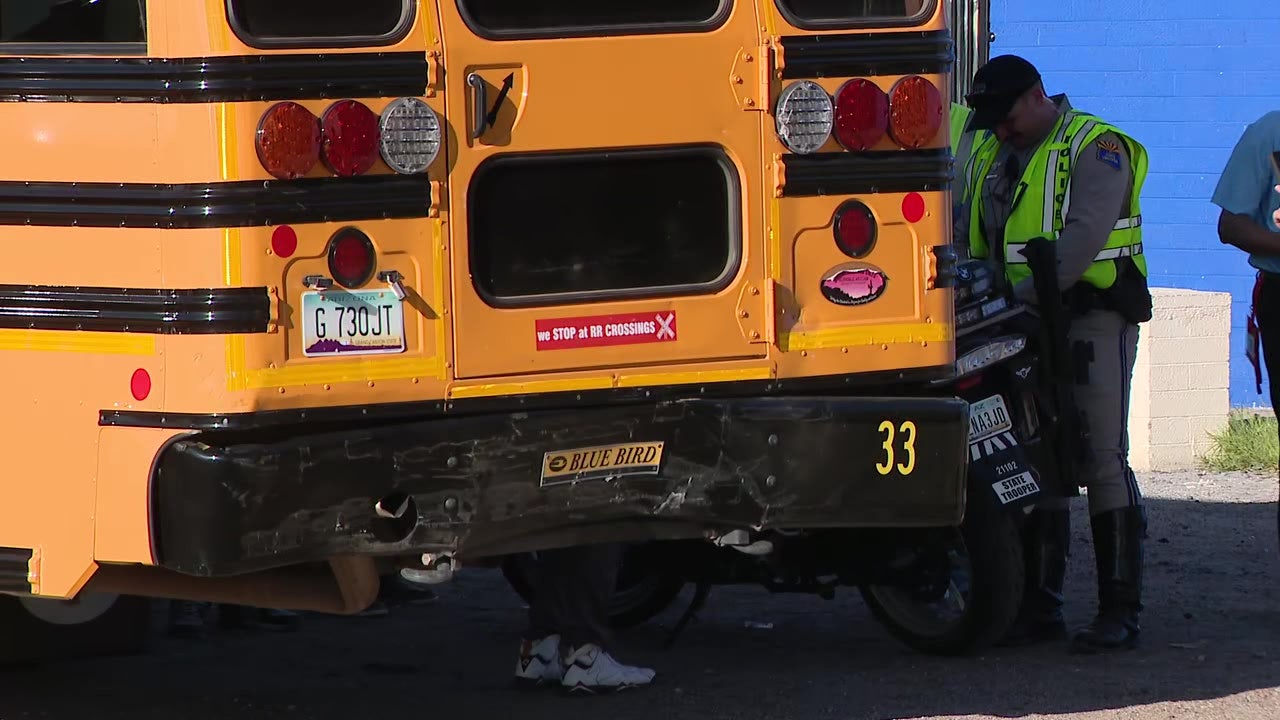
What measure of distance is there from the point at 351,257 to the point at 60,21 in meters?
0.88

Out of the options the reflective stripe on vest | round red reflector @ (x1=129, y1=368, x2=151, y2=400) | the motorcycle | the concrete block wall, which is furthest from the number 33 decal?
the concrete block wall

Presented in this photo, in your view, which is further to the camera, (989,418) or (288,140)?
(989,418)

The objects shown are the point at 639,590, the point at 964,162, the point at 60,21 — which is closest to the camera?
the point at 60,21

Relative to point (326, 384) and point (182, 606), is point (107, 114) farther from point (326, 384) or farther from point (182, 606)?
point (182, 606)

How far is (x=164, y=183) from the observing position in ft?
14.4

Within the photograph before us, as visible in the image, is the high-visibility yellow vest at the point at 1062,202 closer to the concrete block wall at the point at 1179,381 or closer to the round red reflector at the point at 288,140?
the round red reflector at the point at 288,140

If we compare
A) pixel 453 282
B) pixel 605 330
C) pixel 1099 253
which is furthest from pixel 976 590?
pixel 453 282

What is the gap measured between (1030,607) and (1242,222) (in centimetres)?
152

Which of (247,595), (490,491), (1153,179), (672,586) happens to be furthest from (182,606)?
(1153,179)

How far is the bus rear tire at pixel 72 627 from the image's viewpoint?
573 centimetres

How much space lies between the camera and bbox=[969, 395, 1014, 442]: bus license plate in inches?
244

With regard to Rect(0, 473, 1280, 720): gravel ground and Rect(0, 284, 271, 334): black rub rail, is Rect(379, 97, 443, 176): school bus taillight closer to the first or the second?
Rect(0, 284, 271, 334): black rub rail

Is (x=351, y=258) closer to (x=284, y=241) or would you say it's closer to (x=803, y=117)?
(x=284, y=241)

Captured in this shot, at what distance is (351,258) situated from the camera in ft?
14.7
